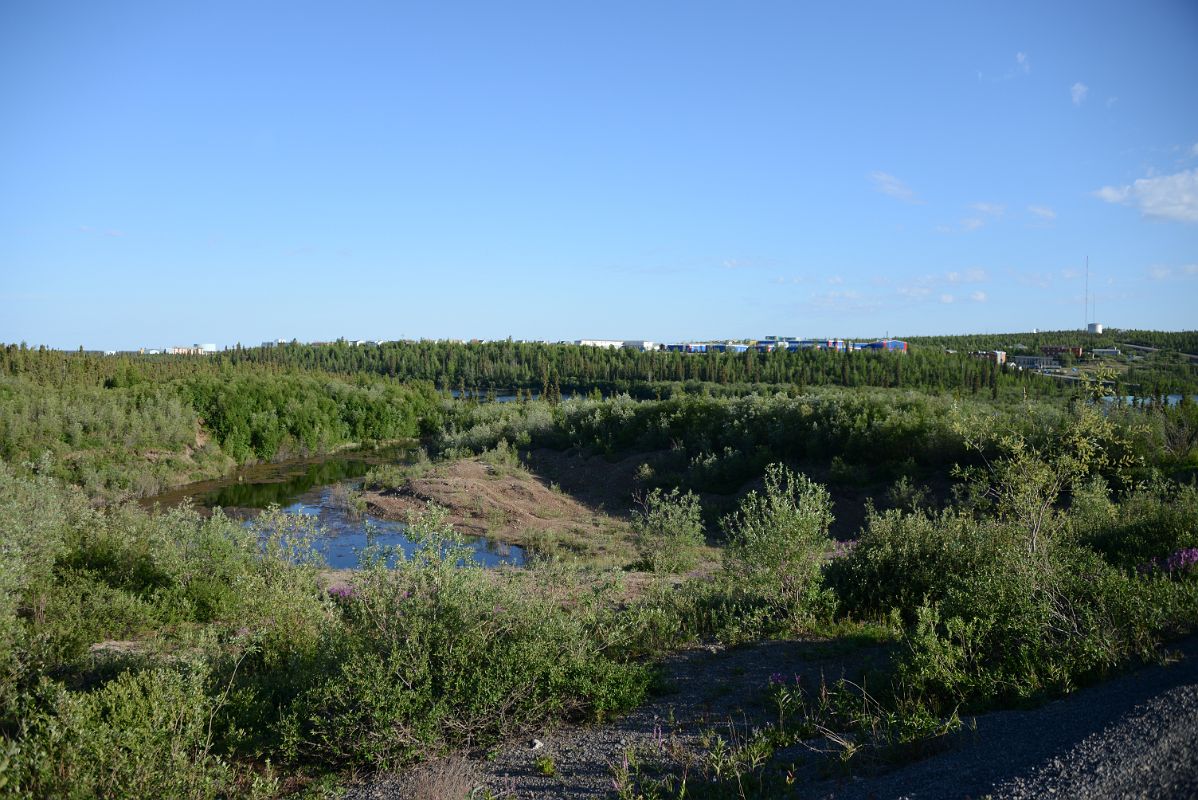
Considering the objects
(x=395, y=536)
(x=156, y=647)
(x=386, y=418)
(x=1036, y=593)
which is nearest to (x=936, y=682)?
(x=1036, y=593)

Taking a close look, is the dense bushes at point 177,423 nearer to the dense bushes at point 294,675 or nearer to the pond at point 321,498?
the pond at point 321,498

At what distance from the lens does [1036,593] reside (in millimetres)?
6645

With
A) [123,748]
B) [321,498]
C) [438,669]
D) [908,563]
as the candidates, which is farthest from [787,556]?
[321,498]

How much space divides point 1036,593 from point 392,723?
578 cm

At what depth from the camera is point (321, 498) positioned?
29672mm

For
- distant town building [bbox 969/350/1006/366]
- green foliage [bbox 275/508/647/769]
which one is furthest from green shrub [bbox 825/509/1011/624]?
distant town building [bbox 969/350/1006/366]

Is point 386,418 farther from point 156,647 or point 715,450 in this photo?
point 156,647

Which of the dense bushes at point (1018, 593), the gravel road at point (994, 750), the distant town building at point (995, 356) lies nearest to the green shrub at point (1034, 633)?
the dense bushes at point (1018, 593)

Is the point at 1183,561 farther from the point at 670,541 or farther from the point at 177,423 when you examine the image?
the point at 177,423

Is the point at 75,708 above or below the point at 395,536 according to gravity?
above

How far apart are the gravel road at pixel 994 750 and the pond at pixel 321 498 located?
9.60 m

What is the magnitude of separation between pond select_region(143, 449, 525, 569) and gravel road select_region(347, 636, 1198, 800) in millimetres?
9601

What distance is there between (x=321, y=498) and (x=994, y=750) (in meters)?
28.6

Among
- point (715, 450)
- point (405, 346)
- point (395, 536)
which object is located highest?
point (405, 346)
